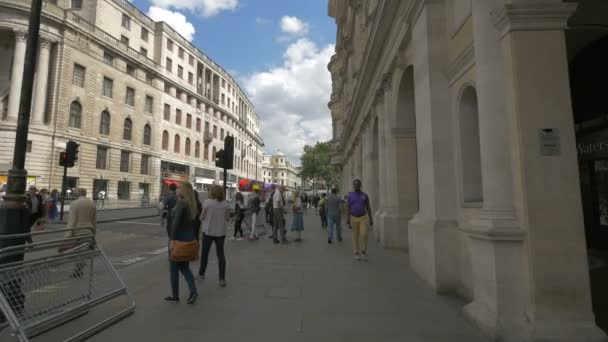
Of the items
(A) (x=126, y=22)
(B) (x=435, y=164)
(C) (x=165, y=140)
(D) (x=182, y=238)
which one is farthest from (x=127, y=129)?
(B) (x=435, y=164)

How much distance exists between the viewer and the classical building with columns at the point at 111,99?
27688mm

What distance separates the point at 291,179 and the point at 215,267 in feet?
460

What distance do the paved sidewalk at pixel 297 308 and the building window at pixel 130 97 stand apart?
118ft

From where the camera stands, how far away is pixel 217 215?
5.68 m

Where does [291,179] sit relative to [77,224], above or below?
above

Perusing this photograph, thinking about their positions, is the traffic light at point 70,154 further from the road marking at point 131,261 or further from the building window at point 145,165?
the building window at point 145,165

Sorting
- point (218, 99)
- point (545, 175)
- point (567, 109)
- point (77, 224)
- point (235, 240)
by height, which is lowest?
point (235, 240)

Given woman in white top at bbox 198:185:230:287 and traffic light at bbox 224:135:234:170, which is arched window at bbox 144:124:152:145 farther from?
woman in white top at bbox 198:185:230:287

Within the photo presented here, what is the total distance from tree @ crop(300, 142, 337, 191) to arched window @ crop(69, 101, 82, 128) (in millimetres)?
46945

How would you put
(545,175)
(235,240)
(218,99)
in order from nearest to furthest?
1. (545,175)
2. (235,240)
3. (218,99)

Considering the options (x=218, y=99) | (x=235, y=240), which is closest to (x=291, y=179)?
(x=218, y=99)

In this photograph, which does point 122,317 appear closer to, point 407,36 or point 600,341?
point 600,341

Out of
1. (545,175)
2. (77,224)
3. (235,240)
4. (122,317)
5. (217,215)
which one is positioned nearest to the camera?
(545,175)

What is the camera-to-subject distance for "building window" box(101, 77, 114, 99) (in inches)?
1351
